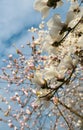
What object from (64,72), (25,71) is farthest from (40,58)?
(64,72)

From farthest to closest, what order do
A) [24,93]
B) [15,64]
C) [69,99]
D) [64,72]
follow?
[15,64]
[24,93]
[69,99]
[64,72]

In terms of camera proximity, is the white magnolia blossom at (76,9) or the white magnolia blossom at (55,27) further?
the white magnolia blossom at (55,27)

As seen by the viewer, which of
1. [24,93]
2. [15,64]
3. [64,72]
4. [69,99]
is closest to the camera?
[64,72]

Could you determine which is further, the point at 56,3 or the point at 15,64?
the point at 15,64

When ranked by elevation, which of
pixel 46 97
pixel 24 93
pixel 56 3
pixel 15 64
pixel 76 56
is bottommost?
pixel 46 97

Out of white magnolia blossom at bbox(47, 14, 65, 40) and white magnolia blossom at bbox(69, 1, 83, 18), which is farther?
white magnolia blossom at bbox(47, 14, 65, 40)

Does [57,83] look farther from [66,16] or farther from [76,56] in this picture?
[66,16]

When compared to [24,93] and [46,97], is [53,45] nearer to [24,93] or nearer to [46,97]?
[46,97]

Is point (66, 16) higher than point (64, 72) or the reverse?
higher

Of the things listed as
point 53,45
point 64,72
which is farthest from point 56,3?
point 64,72
